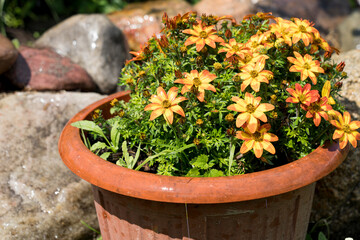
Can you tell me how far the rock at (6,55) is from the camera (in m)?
3.06

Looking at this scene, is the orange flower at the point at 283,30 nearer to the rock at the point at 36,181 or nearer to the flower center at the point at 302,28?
the flower center at the point at 302,28

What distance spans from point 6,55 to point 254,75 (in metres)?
2.36

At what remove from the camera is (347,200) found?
2426mm

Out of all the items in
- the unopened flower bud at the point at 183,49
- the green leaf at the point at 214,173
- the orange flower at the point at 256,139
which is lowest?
the green leaf at the point at 214,173

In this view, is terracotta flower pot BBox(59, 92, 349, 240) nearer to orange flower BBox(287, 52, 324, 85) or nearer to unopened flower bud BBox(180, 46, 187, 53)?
orange flower BBox(287, 52, 324, 85)

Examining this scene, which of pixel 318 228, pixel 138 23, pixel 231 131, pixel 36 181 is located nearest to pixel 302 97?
pixel 231 131

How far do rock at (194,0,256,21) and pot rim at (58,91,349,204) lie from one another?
3962 mm

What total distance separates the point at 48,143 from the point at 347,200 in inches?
83.6

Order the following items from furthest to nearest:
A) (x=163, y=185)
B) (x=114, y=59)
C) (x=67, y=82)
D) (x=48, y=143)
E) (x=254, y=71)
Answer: (x=114, y=59), (x=67, y=82), (x=48, y=143), (x=254, y=71), (x=163, y=185)

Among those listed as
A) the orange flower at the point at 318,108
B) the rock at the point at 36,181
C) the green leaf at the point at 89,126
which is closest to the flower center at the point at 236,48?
the orange flower at the point at 318,108

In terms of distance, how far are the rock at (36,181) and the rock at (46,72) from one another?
0.33 m

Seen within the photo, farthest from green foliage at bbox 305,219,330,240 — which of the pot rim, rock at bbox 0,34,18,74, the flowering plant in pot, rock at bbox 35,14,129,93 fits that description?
rock at bbox 0,34,18,74

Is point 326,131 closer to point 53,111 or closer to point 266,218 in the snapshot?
point 266,218

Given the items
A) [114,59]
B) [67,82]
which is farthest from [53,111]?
[114,59]
